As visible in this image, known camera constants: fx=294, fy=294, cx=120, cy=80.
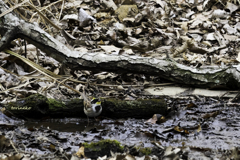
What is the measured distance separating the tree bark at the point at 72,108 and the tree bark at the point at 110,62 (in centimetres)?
87

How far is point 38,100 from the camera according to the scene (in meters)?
3.45

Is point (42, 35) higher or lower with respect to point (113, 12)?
lower

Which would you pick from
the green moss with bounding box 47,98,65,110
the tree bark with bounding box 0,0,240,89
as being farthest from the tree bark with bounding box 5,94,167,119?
the tree bark with bounding box 0,0,240,89

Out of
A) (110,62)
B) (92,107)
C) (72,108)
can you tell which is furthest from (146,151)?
(110,62)

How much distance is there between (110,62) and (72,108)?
42.9 inches

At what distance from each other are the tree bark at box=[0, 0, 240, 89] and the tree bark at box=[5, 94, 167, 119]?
870 mm

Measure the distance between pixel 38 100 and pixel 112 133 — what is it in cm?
95

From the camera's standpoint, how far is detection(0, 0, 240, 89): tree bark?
14.1 ft

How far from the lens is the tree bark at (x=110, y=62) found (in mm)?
4293

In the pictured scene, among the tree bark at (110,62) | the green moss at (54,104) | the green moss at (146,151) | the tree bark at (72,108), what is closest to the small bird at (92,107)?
the tree bark at (72,108)

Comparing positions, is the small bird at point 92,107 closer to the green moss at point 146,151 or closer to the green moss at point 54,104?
the green moss at point 54,104

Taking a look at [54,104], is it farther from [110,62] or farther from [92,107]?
[110,62]

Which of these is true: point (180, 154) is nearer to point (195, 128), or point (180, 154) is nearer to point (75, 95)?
point (195, 128)

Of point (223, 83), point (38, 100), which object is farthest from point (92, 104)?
point (223, 83)
